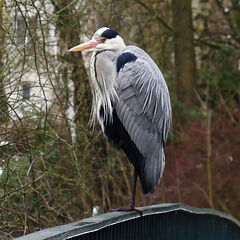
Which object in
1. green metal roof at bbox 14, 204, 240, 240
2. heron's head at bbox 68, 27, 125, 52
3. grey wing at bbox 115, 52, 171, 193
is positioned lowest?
green metal roof at bbox 14, 204, 240, 240

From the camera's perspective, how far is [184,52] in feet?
38.0

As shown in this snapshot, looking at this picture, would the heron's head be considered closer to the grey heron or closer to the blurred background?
the grey heron

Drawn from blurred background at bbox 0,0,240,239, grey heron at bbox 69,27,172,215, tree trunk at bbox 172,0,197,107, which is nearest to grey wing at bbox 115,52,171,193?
grey heron at bbox 69,27,172,215

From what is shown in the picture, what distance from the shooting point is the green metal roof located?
2.45 m

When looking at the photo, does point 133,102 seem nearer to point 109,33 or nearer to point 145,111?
point 145,111

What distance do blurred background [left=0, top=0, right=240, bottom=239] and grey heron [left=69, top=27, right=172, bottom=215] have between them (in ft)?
2.10

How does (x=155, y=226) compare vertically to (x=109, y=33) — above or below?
below

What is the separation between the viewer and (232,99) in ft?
39.1

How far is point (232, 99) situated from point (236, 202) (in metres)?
3.82

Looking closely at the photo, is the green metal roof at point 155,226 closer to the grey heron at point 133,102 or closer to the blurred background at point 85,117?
the grey heron at point 133,102

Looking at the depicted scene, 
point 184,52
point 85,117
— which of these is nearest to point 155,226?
point 85,117

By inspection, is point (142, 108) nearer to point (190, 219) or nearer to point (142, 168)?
point (142, 168)

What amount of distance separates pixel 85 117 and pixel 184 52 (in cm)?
582

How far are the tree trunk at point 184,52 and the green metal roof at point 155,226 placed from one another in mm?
7073
